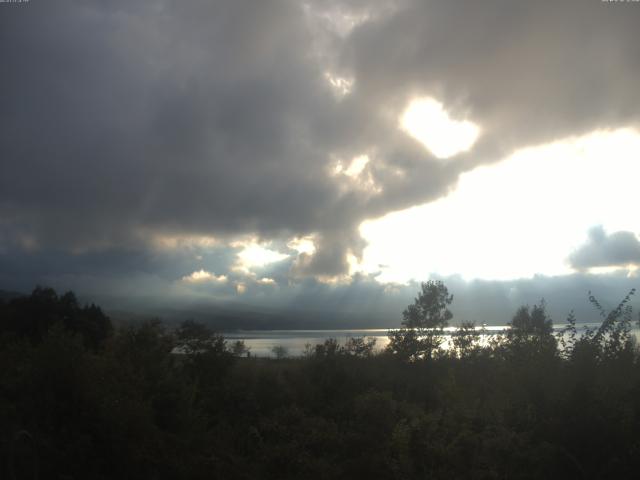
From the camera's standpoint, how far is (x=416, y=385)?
34375 millimetres

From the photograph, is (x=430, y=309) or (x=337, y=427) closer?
(x=337, y=427)

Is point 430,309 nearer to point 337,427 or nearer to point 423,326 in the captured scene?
point 423,326

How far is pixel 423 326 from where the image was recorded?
45438 millimetres

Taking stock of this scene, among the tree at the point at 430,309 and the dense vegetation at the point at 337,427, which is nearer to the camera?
the dense vegetation at the point at 337,427

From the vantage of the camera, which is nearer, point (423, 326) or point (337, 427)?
point (337, 427)

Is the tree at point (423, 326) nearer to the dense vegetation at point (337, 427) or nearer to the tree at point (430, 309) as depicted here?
the tree at point (430, 309)

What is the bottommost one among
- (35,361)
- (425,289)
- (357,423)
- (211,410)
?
(211,410)

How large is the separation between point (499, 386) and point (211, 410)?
1500 centimetres

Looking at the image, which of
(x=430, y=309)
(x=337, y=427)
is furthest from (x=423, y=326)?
(x=337, y=427)

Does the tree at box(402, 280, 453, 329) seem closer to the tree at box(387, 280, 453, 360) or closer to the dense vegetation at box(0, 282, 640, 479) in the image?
the tree at box(387, 280, 453, 360)

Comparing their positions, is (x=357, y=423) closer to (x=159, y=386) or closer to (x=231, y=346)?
(x=159, y=386)

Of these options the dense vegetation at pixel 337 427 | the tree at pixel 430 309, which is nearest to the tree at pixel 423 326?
the tree at pixel 430 309

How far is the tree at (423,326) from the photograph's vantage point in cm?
4088

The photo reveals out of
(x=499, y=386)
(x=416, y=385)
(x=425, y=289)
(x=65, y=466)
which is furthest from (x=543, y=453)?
(x=425, y=289)
